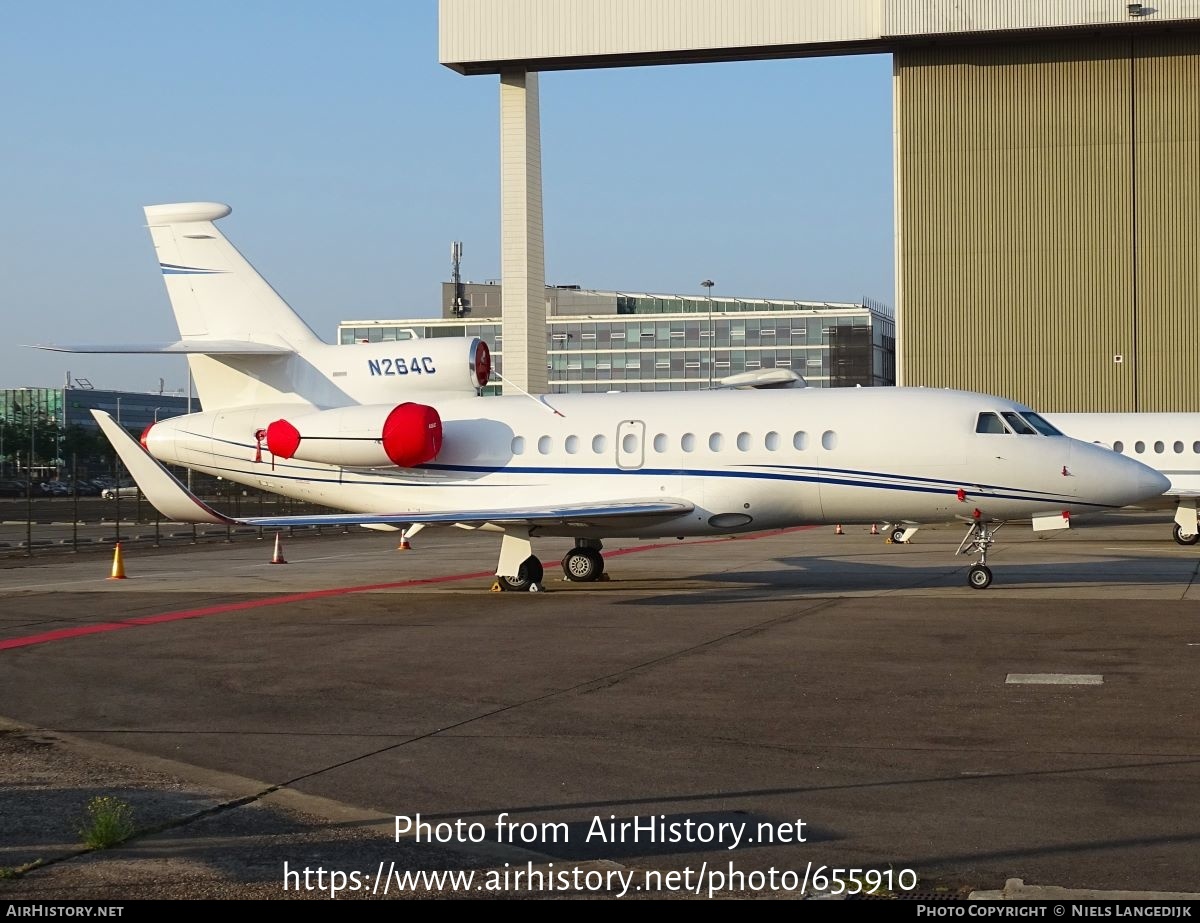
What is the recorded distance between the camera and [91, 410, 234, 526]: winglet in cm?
2045

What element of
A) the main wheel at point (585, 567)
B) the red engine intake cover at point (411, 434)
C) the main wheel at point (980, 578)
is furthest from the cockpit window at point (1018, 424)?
the red engine intake cover at point (411, 434)

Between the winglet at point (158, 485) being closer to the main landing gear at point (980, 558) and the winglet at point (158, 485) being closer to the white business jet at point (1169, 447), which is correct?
the main landing gear at point (980, 558)

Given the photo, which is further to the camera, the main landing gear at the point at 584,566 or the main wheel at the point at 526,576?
the main landing gear at the point at 584,566

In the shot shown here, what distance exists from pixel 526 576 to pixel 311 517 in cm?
392

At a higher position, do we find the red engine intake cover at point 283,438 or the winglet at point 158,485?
the red engine intake cover at point 283,438

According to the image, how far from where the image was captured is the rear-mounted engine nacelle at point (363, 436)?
74.8ft

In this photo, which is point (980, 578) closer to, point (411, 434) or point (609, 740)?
point (411, 434)

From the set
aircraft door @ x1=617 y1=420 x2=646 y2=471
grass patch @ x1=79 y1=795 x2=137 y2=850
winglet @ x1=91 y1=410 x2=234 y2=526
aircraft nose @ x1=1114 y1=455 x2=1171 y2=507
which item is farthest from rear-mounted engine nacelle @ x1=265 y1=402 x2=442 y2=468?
grass patch @ x1=79 y1=795 x2=137 y2=850

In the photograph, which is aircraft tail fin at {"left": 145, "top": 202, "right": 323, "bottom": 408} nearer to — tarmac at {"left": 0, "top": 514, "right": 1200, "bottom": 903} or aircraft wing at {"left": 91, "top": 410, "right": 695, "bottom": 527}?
aircraft wing at {"left": 91, "top": 410, "right": 695, "bottom": 527}

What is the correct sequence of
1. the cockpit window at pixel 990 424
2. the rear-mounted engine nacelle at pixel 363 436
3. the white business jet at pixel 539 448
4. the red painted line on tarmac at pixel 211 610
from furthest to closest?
the rear-mounted engine nacelle at pixel 363 436, the cockpit window at pixel 990 424, the white business jet at pixel 539 448, the red painted line on tarmac at pixel 211 610

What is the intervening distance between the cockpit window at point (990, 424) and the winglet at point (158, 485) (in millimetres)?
11562

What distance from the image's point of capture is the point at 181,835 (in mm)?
7477

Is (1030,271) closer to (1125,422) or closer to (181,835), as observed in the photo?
(1125,422)

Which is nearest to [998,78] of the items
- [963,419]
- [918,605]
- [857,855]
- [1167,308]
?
[1167,308]
